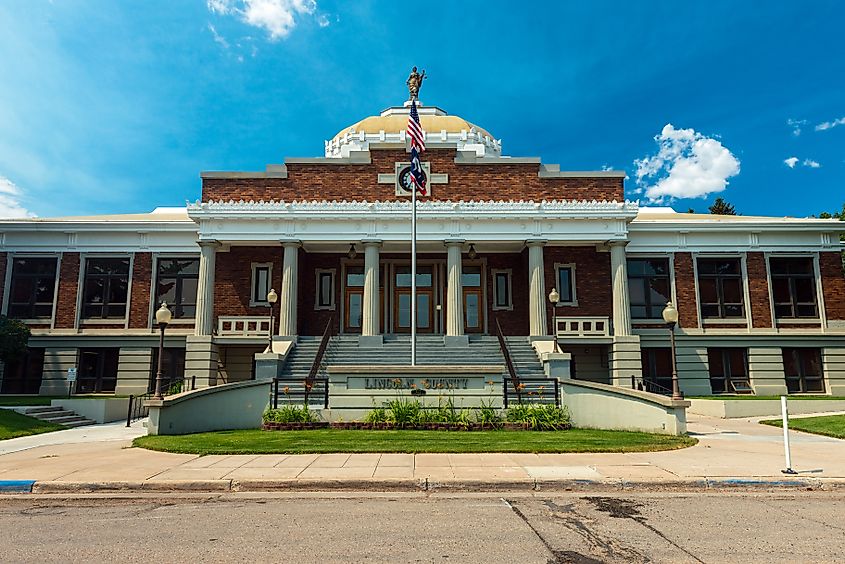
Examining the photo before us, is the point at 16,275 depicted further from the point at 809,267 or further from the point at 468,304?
the point at 809,267

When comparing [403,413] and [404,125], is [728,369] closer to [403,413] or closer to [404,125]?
[403,413]

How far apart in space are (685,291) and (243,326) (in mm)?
21925

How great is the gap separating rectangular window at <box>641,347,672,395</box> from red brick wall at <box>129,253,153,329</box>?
2494 centimetres

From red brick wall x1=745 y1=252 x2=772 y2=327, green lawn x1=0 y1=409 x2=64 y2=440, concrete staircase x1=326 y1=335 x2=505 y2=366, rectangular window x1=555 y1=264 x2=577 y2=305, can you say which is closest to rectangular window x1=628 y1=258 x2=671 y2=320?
rectangular window x1=555 y1=264 x2=577 y2=305

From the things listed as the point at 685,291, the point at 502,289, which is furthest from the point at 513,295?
the point at 685,291

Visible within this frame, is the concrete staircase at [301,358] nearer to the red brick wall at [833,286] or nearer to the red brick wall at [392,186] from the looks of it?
the red brick wall at [392,186]

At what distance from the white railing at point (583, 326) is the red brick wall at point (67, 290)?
23.8 m

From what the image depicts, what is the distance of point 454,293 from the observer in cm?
2538

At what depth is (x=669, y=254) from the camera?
28766 millimetres

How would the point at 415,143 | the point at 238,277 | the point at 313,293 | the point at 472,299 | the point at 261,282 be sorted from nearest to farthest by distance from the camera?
the point at 415,143
the point at 238,277
the point at 261,282
the point at 313,293
the point at 472,299

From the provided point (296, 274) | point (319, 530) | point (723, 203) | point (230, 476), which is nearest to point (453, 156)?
point (296, 274)

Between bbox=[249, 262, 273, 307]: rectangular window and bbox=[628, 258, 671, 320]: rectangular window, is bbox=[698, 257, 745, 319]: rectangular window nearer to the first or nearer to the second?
bbox=[628, 258, 671, 320]: rectangular window

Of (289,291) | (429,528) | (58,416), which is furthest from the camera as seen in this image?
(289,291)

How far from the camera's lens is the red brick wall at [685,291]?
92.5 ft
